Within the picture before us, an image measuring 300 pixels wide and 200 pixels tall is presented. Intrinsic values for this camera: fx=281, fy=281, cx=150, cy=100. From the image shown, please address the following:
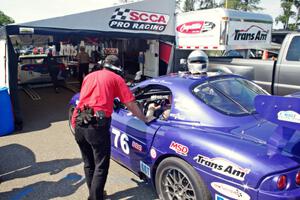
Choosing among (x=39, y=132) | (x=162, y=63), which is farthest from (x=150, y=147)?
(x=162, y=63)

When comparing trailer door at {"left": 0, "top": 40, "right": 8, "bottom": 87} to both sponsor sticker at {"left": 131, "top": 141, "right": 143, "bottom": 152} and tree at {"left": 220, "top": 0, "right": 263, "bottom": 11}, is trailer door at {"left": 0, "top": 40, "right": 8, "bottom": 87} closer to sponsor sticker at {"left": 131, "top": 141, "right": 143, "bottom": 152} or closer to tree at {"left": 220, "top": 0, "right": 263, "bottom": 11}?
sponsor sticker at {"left": 131, "top": 141, "right": 143, "bottom": 152}

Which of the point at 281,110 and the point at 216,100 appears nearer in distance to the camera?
the point at 281,110

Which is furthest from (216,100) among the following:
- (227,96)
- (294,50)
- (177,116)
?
(294,50)

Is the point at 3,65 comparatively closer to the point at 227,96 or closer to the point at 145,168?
the point at 145,168

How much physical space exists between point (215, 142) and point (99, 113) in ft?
3.87

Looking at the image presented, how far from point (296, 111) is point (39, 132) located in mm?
5294

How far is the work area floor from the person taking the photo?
3.53 metres

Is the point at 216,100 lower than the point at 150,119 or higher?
higher

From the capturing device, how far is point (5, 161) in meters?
4.52

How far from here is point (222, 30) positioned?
7.65 metres

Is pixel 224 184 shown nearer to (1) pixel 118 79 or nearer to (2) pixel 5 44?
(1) pixel 118 79

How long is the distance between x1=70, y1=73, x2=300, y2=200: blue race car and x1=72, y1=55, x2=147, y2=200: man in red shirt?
1.53 ft

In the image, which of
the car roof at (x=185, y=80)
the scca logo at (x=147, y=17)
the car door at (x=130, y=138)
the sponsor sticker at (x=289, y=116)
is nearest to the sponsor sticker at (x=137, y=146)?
the car door at (x=130, y=138)

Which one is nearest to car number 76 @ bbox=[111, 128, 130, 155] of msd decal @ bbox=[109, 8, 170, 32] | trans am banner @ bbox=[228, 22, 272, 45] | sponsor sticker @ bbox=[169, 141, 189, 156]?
sponsor sticker @ bbox=[169, 141, 189, 156]
